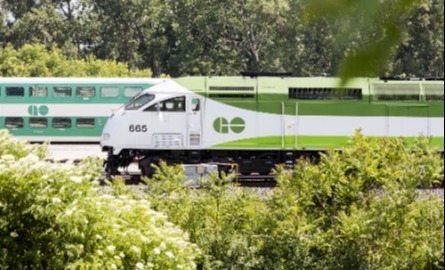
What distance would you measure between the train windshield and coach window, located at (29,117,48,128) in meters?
8.62

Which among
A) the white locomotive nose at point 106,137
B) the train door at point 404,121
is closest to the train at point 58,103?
the white locomotive nose at point 106,137

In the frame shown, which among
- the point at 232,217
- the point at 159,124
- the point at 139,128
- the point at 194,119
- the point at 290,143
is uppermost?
the point at 194,119

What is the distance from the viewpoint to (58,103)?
29172 millimetres

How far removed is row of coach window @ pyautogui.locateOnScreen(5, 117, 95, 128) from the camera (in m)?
29.4

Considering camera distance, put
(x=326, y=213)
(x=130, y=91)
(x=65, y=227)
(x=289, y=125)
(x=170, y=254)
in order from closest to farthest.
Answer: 1. (x=65, y=227)
2. (x=170, y=254)
3. (x=326, y=213)
4. (x=289, y=125)
5. (x=130, y=91)

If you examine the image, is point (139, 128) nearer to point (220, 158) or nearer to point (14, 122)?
point (220, 158)

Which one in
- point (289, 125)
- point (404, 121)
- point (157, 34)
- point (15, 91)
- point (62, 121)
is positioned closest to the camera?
point (404, 121)

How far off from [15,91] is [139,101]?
9367 millimetres

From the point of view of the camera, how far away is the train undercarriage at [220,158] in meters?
21.6

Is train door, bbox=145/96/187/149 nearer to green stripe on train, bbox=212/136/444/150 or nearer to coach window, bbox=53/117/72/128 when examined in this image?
green stripe on train, bbox=212/136/444/150

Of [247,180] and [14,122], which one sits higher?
[14,122]

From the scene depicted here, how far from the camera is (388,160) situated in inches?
487

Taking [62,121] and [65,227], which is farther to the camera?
[62,121]

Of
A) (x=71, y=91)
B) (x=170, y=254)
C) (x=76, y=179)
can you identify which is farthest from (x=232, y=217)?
(x=71, y=91)
